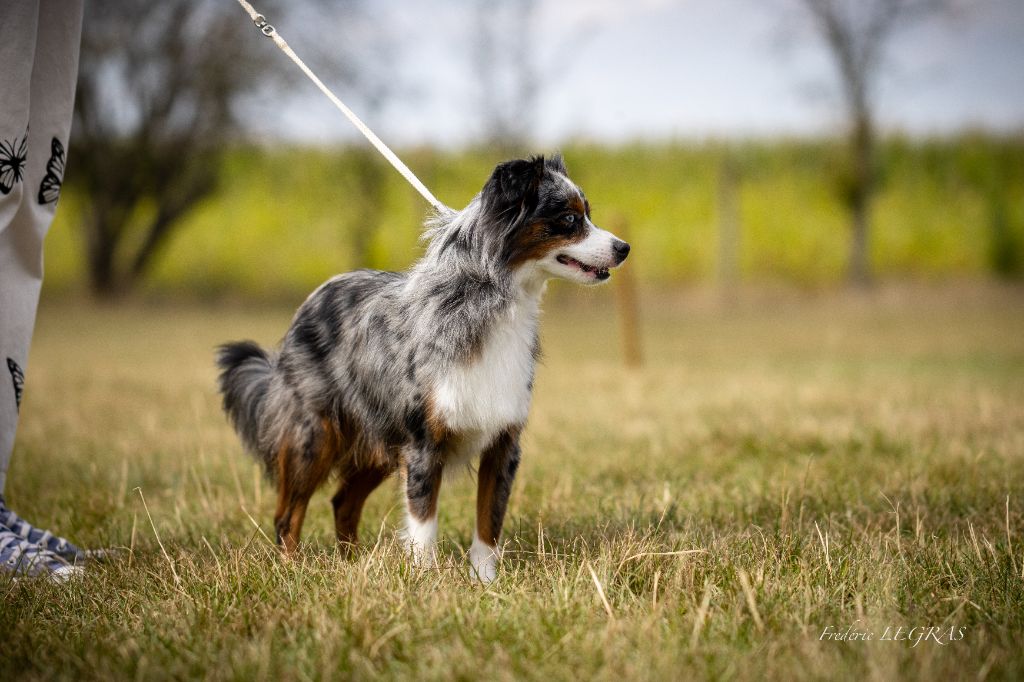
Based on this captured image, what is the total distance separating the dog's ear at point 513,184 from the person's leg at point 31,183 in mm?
1885

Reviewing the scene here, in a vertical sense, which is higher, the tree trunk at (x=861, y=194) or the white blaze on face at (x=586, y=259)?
the tree trunk at (x=861, y=194)

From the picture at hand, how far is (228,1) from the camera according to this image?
19578mm

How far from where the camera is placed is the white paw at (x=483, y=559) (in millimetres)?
3169

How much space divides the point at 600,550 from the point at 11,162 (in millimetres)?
2700

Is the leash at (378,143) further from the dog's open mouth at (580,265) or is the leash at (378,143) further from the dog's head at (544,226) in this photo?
→ the dog's open mouth at (580,265)

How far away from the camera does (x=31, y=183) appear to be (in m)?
3.57

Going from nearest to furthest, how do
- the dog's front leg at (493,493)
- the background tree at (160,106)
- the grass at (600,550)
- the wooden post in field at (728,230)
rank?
the grass at (600,550) → the dog's front leg at (493,493) → the background tree at (160,106) → the wooden post in field at (728,230)

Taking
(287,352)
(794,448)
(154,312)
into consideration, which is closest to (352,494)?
(287,352)

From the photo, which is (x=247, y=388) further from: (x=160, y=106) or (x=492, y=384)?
(x=160, y=106)

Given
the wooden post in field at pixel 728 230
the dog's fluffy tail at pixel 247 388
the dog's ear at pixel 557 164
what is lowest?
the dog's fluffy tail at pixel 247 388

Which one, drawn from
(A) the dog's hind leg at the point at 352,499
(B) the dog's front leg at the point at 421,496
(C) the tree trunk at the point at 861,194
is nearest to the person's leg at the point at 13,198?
(A) the dog's hind leg at the point at 352,499

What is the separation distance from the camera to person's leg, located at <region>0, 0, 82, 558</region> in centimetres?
343

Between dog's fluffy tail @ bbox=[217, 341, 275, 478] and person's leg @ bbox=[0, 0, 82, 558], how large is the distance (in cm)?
78

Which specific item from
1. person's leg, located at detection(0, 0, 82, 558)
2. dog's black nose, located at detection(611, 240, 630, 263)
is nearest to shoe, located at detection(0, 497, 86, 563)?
person's leg, located at detection(0, 0, 82, 558)
